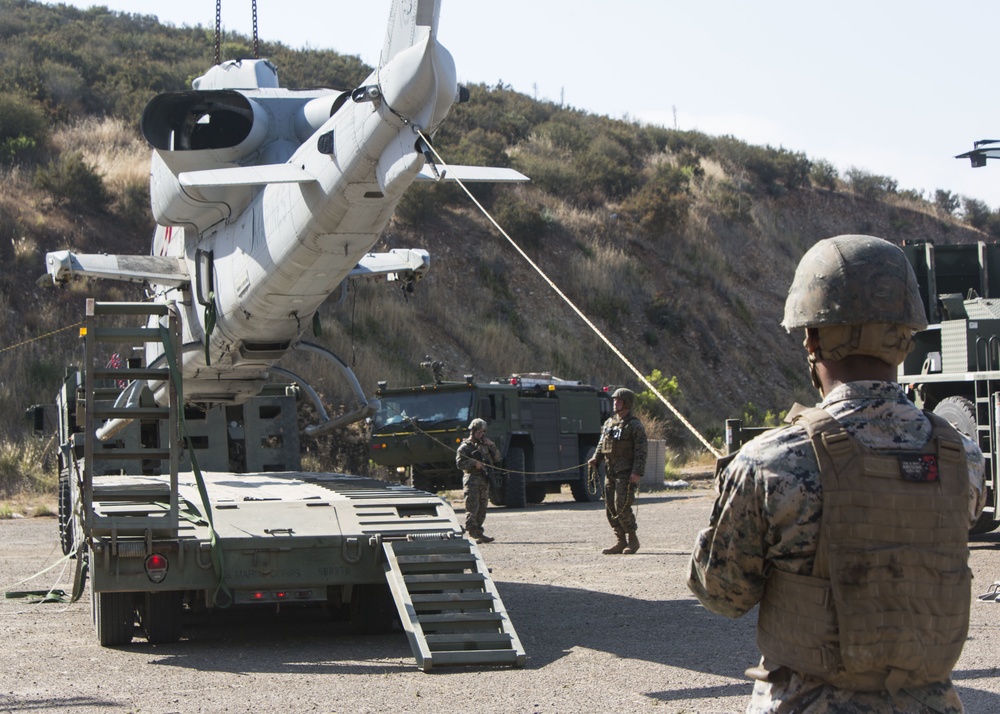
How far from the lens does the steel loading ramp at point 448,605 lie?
25.3 ft

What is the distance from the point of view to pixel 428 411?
67.5 ft

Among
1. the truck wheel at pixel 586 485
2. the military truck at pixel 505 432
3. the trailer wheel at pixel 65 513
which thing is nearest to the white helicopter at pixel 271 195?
the trailer wheel at pixel 65 513

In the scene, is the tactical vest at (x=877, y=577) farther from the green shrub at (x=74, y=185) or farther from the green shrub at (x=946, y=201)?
the green shrub at (x=946, y=201)

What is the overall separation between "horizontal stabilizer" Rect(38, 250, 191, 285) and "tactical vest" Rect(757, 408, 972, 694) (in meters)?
8.88

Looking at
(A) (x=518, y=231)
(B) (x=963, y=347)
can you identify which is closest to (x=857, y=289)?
(B) (x=963, y=347)

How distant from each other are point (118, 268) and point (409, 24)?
4159 mm

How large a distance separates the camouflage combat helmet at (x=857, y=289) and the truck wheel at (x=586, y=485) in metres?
19.6

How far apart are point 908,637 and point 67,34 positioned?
151 feet

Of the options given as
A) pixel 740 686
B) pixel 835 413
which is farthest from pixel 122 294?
pixel 835 413

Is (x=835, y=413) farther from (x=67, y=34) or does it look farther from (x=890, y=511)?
(x=67, y=34)

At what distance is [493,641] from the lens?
25.8ft

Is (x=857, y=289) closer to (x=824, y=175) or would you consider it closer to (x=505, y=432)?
(x=505, y=432)

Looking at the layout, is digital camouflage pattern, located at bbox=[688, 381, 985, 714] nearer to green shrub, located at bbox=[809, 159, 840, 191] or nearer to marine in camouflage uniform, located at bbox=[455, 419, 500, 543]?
marine in camouflage uniform, located at bbox=[455, 419, 500, 543]

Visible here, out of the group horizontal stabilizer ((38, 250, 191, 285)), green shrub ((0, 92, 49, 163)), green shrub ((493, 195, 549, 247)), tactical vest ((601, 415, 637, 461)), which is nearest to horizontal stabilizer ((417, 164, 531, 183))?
horizontal stabilizer ((38, 250, 191, 285))
